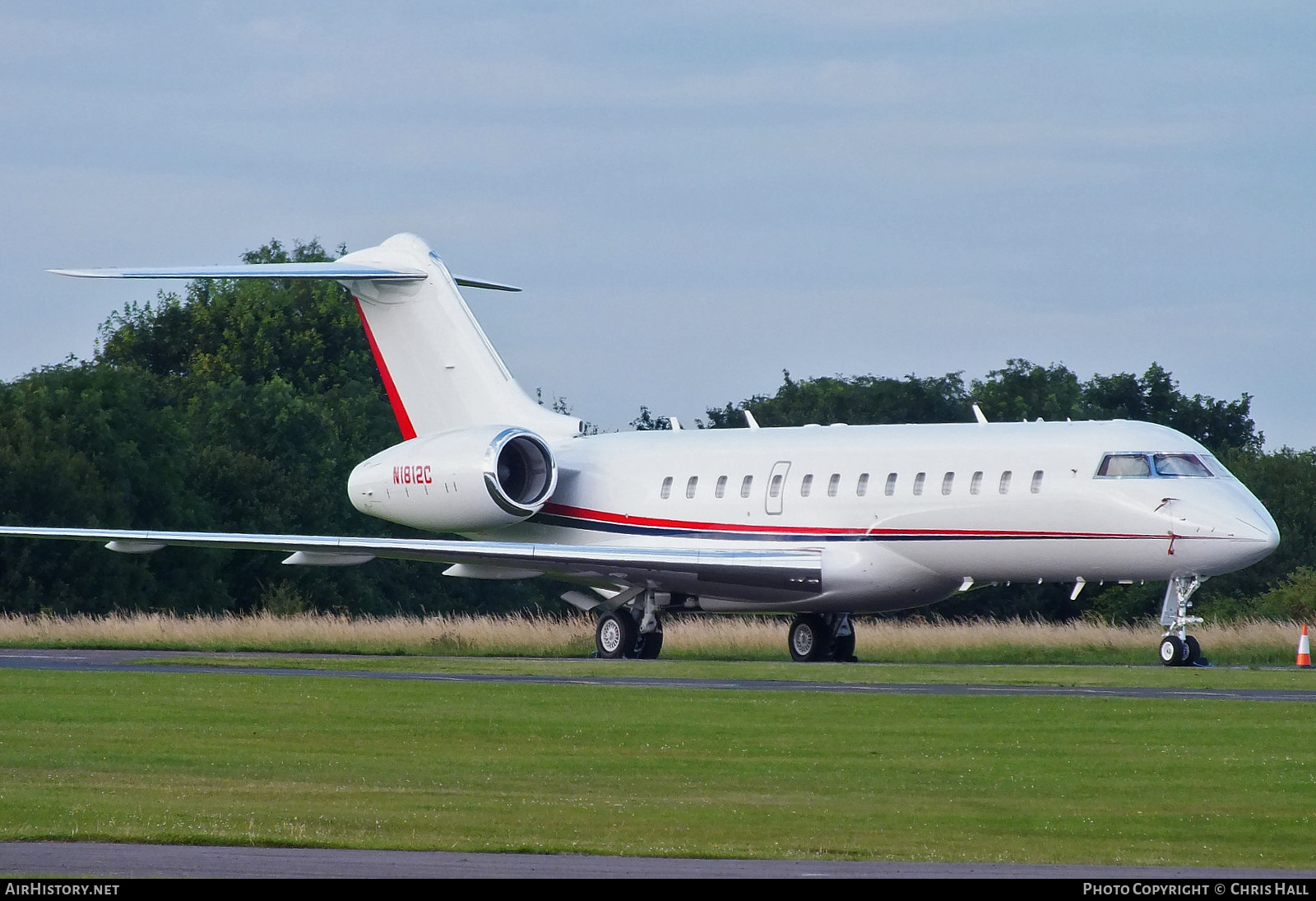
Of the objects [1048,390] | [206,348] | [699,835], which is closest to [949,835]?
[699,835]

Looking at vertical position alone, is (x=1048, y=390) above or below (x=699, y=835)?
above

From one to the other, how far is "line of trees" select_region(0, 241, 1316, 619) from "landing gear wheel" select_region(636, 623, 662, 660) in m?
14.2

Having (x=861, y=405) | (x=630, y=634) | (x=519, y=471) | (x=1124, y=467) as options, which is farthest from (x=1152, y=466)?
(x=861, y=405)

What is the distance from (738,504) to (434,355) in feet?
24.2

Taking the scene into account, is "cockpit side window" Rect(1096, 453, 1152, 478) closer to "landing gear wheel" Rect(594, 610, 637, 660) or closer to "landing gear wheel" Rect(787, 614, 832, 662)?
"landing gear wheel" Rect(787, 614, 832, 662)

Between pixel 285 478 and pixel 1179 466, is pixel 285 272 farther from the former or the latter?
pixel 285 478

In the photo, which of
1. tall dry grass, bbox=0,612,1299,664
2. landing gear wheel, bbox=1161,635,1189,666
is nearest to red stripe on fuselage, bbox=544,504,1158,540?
landing gear wheel, bbox=1161,635,1189,666

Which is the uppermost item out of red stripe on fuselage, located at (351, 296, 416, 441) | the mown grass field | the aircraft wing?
red stripe on fuselage, located at (351, 296, 416, 441)

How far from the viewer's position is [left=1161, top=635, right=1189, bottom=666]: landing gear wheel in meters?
25.9

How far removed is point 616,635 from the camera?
3055 centimetres

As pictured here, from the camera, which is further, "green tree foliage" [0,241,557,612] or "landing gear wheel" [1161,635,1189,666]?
"green tree foliage" [0,241,557,612]
